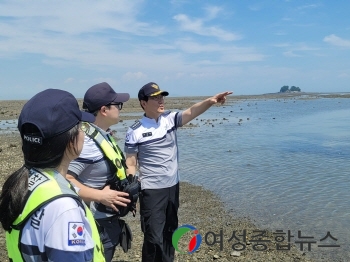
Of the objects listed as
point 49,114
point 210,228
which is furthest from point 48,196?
point 210,228

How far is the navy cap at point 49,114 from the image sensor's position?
192cm

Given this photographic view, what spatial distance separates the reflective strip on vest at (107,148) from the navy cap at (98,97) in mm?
359

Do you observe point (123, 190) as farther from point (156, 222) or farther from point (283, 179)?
point (283, 179)

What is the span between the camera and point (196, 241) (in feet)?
23.8

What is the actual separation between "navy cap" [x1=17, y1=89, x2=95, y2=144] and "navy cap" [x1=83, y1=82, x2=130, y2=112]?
183cm

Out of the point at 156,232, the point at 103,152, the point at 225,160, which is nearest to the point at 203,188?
the point at 225,160

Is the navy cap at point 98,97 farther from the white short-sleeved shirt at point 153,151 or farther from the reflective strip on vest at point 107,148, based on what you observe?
the white short-sleeved shirt at point 153,151

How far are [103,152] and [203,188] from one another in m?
8.46

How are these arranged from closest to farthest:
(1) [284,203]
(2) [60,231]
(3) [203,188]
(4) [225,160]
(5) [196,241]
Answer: (2) [60,231] → (5) [196,241] → (1) [284,203] → (3) [203,188] → (4) [225,160]

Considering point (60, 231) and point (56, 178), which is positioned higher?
point (56, 178)

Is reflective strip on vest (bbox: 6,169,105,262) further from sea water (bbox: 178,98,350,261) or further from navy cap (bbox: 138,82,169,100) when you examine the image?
sea water (bbox: 178,98,350,261)

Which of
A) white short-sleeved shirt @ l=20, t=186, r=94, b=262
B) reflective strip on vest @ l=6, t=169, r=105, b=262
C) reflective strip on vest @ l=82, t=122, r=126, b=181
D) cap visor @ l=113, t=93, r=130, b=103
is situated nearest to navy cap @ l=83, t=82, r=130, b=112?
cap visor @ l=113, t=93, r=130, b=103

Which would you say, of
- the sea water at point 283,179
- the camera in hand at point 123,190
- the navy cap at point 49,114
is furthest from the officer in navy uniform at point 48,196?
the sea water at point 283,179

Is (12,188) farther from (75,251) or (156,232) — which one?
(156,232)
